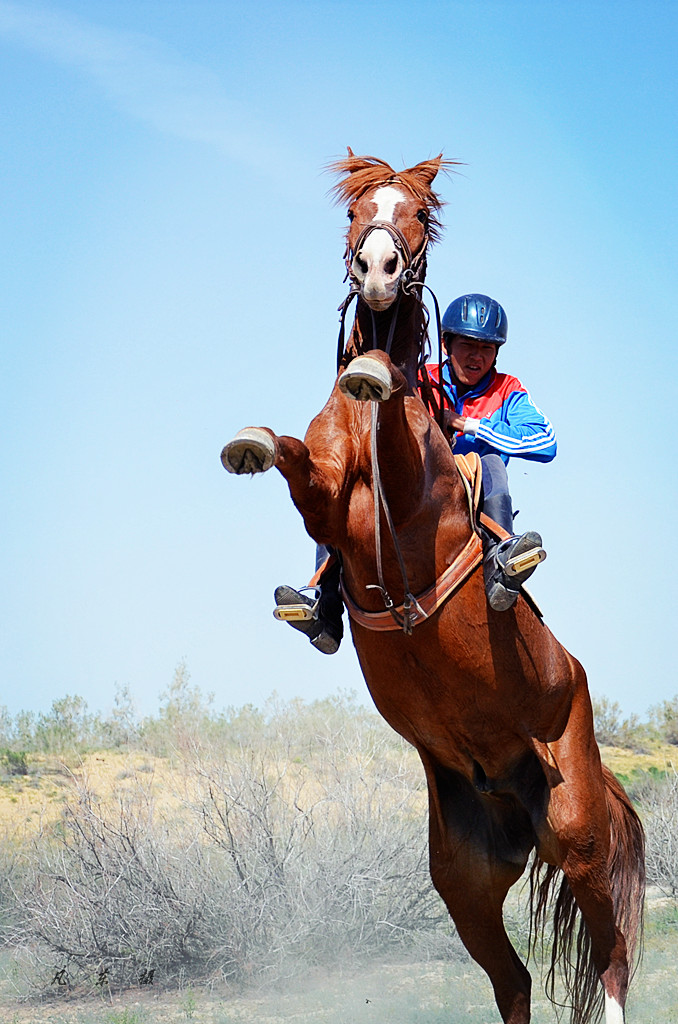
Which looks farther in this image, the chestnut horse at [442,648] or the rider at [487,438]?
the rider at [487,438]

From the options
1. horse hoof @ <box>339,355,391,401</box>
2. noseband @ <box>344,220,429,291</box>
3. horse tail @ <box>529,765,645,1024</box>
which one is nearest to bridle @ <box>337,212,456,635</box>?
noseband @ <box>344,220,429,291</box>

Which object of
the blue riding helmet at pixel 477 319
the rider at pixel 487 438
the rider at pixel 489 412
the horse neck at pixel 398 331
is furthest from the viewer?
the blue riding helmet at pixel 477 319

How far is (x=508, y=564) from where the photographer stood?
420cm

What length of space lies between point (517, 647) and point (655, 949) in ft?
19.2

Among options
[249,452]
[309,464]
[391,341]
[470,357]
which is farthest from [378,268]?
[470,357]

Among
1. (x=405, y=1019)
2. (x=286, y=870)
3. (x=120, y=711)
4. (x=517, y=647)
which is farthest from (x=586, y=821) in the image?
(x=120, y=711)

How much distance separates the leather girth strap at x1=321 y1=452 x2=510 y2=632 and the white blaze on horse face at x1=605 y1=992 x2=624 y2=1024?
2.04 m

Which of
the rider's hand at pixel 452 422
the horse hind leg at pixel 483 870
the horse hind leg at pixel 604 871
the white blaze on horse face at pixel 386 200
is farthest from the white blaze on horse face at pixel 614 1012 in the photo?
the white blaze on horse face at pixel 386 200

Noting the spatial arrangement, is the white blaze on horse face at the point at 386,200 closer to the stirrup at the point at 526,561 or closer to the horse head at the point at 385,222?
the horse head at the point at 385,222

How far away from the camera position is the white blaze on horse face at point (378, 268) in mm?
3711

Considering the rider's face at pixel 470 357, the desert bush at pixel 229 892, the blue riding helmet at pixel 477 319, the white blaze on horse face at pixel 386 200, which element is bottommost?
the desert bush at pixel 229 892

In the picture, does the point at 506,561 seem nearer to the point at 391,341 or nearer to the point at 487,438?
the point at 487,438

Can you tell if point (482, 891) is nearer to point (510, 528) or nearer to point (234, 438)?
point (510, 528)

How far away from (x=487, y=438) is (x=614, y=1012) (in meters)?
2.64
